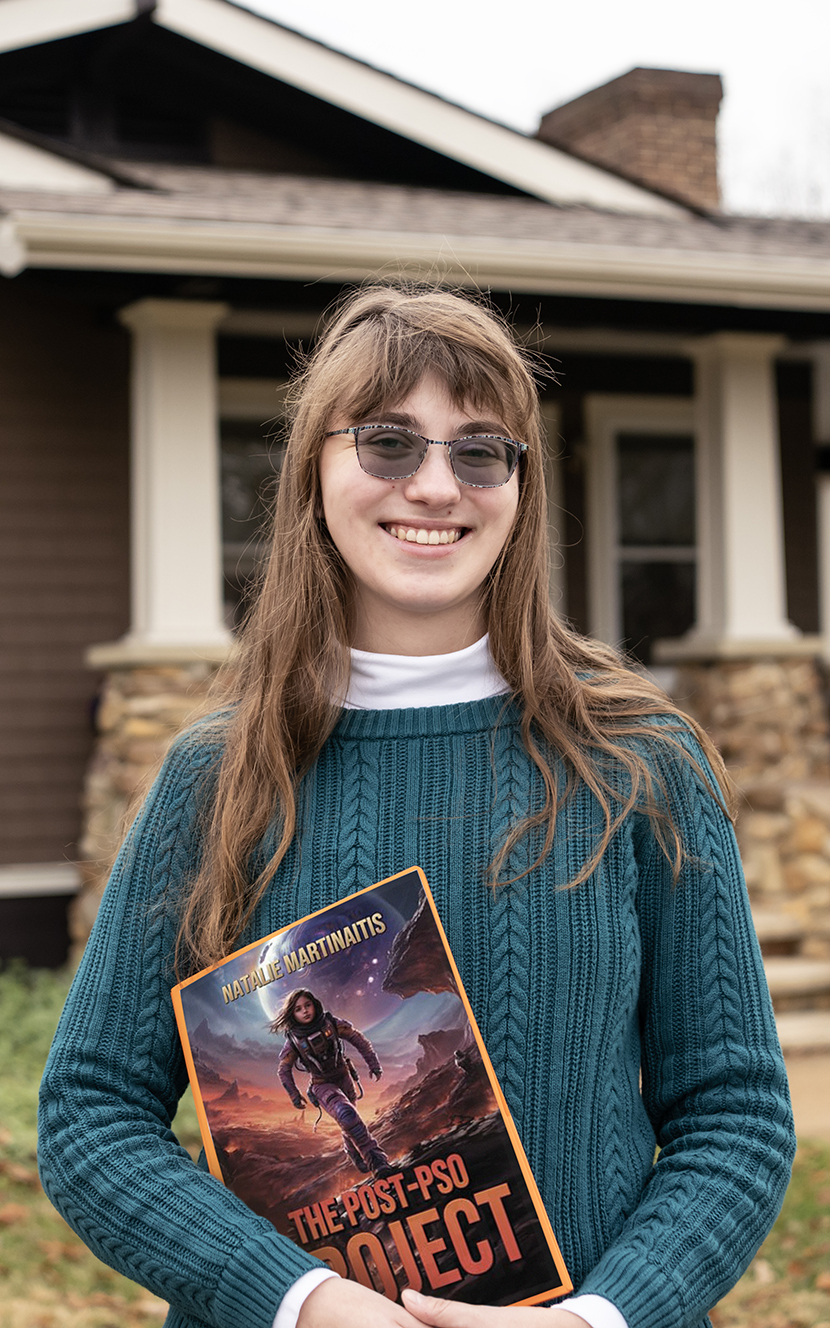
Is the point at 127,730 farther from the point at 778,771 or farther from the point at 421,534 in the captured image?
the point at 421,534

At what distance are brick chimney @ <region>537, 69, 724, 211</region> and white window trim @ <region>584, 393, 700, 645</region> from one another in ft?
7.04

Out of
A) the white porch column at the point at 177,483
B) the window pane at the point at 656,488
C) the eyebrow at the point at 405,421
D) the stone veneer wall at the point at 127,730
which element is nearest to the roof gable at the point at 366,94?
the window pane at the point at 656,488

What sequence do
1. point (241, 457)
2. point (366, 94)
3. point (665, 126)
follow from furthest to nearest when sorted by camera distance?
point (665, 126) → point (241, 457) → point (366, 94)

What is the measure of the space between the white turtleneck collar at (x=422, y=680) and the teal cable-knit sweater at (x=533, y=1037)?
0.21 feet

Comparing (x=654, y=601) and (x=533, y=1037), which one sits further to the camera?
(x=654, y=601)

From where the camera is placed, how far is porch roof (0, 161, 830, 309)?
217 inches

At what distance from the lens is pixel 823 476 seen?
9.95 metres

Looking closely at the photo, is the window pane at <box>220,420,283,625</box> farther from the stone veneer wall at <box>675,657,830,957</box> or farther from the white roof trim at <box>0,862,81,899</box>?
the stone veneer wall at <box>675,657,830,957</box>

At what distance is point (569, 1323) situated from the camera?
1268mm

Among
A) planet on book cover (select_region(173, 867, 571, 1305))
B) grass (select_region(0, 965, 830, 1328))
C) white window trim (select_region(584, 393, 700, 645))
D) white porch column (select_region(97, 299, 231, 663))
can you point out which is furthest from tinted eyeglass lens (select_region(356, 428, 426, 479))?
white window trim (select_region(584, 393, 700, 645))

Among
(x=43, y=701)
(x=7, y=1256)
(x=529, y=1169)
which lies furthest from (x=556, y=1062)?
(x=43, y=701)

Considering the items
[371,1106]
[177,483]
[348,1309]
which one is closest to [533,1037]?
[371,1106]

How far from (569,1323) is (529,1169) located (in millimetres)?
138

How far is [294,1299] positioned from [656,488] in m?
7.46
